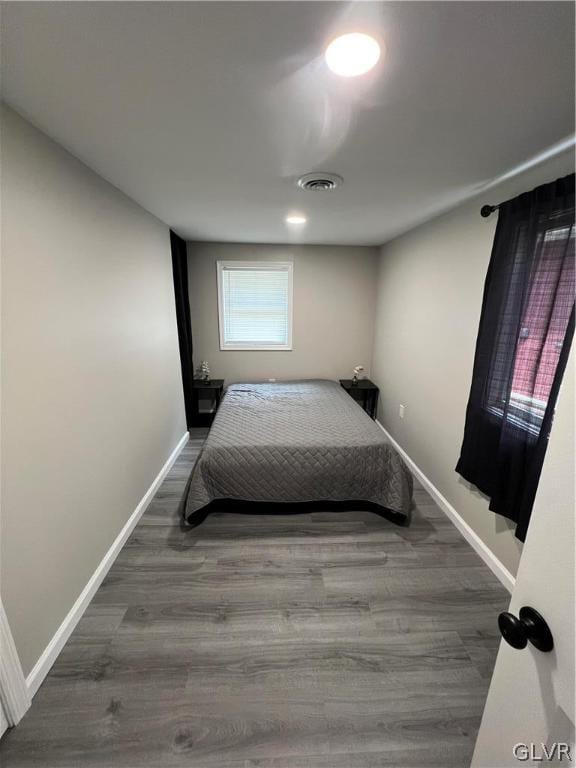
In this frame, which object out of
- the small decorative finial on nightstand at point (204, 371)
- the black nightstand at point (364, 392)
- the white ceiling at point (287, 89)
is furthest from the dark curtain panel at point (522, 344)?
the small decorative finial on nightstand at point (204, 371)

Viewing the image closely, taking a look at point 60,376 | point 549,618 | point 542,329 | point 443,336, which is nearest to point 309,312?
point 443,336

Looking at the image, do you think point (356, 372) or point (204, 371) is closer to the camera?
point (204, 371)

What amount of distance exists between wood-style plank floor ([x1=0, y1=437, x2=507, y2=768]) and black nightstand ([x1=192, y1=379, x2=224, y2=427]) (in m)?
1.85

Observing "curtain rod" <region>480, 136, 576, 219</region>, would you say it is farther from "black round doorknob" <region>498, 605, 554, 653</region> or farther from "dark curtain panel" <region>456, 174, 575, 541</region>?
"black round doorknob" <region>498, 605, 554, 653</region>

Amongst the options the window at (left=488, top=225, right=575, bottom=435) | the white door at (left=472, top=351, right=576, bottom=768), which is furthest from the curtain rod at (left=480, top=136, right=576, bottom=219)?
the white door at (left=472, top=351, right=576, bottom=768)

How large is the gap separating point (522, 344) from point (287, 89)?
152 centimetres

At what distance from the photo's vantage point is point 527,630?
59cm

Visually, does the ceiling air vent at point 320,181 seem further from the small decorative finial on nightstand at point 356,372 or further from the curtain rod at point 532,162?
the small decorative finial on nightstand at point 356,372

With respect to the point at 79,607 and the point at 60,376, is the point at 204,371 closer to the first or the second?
the point at 60,376

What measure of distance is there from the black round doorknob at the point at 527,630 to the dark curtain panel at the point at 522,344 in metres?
1.02

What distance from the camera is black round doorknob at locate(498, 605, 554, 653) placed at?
0.57 meters

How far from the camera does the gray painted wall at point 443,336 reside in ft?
5.99

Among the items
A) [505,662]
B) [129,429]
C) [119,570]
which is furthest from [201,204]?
[505,662]

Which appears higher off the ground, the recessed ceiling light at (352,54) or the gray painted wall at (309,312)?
the recessed ceiling light at (352,54)
